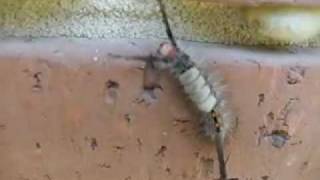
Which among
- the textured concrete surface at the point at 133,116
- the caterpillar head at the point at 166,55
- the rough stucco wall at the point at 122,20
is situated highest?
the rough stucco wall at the point at 122,20

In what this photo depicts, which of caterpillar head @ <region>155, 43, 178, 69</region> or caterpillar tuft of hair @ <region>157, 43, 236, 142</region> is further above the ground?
caterpillar head @ <region>155, 43, 178, 69</region>

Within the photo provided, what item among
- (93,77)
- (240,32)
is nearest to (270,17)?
(240,32)

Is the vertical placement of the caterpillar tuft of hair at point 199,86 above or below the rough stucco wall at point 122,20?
below

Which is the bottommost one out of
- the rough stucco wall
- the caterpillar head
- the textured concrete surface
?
the textured concrete surface

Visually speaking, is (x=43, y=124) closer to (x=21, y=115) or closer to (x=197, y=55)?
(x=21, y=115)
